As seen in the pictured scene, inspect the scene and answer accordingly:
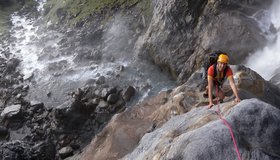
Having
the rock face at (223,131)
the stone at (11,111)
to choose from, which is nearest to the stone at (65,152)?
the stone at (11,111)

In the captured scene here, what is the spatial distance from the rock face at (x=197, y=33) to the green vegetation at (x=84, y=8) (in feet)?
19.0

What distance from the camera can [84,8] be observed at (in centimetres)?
4372

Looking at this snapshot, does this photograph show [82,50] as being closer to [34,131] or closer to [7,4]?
[34,131]

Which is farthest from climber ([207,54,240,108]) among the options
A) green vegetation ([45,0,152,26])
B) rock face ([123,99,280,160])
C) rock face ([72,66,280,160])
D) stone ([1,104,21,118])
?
green vegetation ([45,0,152,26])

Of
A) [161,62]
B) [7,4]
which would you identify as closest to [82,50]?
[161,62]

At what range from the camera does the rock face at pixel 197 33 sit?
2697 cm

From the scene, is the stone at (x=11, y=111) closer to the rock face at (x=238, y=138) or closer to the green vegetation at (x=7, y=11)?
the rock face at (x=238, y=138)

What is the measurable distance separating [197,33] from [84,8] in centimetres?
1957

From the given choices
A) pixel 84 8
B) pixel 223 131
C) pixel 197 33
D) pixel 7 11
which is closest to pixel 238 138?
pixel 223 131

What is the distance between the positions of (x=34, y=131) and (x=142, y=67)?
10.9m

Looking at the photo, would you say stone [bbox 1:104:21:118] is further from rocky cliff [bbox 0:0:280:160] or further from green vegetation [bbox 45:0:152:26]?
green vegetation [bbox 45:0:152:26]

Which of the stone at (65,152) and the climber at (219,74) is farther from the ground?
the climber at (219,74)

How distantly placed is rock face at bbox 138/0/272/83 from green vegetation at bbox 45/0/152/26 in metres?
5.78

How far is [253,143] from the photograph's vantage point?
32.4 ft
